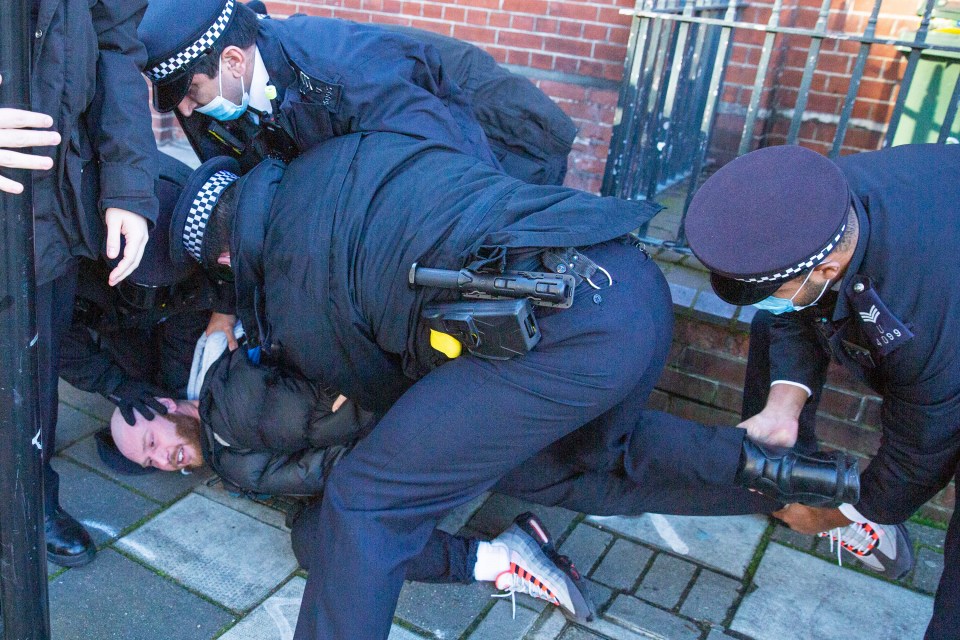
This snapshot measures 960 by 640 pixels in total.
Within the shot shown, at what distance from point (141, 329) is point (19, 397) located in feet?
5.08

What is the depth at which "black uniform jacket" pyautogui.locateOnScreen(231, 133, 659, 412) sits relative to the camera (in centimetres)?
192

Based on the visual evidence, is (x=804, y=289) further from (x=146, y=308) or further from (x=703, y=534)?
(x=146, y=308)

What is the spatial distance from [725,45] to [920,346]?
155 centimetres

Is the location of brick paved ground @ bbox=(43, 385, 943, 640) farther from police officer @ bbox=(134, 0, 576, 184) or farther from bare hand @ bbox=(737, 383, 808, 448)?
police officer @ bbox=(134, 0, 576, 184)

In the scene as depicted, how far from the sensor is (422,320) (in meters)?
1.98

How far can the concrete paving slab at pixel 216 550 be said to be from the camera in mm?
2381

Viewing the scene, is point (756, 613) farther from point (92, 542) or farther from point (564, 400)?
point (92, 542)

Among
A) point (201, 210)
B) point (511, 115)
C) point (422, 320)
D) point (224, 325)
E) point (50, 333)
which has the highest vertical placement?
point (511, 115)

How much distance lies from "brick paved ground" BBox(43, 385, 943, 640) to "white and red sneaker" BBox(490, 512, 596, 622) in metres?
0.05

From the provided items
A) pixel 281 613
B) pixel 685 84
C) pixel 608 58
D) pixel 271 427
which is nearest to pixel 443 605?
pixel 281 613

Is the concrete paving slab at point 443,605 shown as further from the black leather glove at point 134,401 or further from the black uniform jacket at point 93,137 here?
the black uniform jacket at point 93,137

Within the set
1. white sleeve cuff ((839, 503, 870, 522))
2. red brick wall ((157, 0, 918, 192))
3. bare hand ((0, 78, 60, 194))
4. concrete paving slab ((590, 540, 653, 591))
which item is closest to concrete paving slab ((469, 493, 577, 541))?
concrete paving slab ((590, 540, 653, 591))

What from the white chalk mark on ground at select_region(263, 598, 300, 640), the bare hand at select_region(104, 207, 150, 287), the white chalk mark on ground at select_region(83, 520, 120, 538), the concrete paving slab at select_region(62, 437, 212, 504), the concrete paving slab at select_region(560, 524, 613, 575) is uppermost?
the bare hand at select_region(104, 207, 150, 287)

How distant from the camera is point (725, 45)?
303 cm
